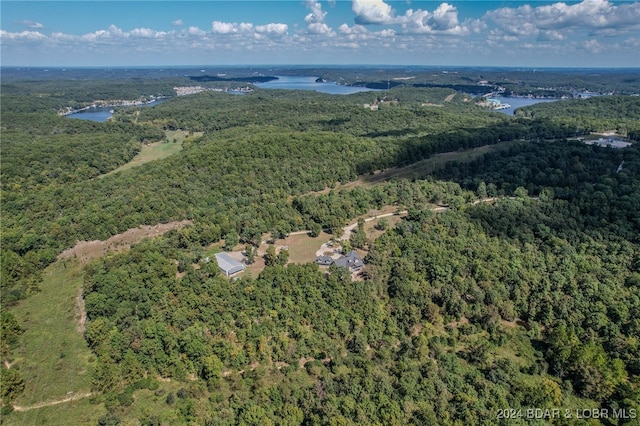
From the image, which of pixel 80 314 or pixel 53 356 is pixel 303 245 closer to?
pixel 80 314

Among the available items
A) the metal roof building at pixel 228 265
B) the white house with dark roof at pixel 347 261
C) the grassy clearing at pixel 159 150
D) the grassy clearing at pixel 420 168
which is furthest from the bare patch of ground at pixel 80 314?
the grassy clearing at pixel 159 150

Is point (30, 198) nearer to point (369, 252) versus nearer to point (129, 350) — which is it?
point (129, 350)

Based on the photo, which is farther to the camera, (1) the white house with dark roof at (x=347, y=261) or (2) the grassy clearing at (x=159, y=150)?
(2) the grassy clearing at (x=159, y=150)

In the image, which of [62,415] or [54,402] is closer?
[62,415]

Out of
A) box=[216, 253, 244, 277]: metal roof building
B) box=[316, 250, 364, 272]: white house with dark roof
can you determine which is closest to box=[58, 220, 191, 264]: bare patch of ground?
box=[216, 253, 244, 277]: metal roof building

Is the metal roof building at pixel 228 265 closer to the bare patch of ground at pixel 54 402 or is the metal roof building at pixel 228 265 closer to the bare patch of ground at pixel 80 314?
the bare patch of ground at pixel 80 314

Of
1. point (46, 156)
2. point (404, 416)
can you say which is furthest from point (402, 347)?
point (46, 156)

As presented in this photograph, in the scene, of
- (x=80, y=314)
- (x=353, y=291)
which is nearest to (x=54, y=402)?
(x=80, y=314)
